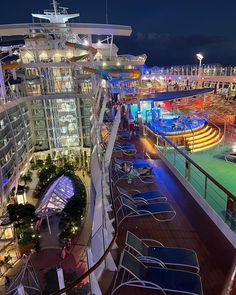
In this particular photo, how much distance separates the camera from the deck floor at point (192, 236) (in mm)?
3125

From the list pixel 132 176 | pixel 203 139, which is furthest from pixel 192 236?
pixel 203 139

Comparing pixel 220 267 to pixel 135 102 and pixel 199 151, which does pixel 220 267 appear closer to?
pixel 199 151

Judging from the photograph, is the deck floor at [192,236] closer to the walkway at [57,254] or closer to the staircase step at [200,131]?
the walkway at [57,254]

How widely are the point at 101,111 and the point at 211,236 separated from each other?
3.63 metres

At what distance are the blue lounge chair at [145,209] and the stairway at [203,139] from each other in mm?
5055

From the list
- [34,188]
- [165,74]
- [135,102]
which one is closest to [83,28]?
[135,102]

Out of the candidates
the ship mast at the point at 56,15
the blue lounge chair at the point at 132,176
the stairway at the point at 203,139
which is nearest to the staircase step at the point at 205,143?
the stairway at the point at 203,139

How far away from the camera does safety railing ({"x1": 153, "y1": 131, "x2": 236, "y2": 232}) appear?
355 centimetres

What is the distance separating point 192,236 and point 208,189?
1734 millimetres

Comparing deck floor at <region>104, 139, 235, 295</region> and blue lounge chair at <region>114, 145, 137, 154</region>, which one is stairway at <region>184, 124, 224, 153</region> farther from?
deck floor at <region>104, 139, 235, 295</region>

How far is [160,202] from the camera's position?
466 centimetres

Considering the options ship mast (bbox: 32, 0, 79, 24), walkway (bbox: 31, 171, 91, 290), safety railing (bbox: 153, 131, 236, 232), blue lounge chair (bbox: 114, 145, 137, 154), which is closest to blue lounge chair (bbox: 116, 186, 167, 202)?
safety railing (bbox: 153, 131, 236, 232)

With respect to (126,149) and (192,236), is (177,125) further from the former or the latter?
(192,236)

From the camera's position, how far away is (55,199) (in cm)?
1109
